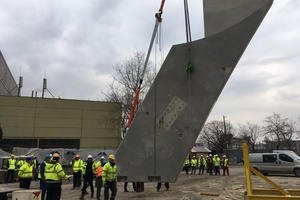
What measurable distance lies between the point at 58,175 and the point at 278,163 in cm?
1856

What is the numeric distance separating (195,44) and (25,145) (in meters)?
34.0

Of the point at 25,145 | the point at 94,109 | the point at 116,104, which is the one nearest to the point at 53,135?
the point at 25,145

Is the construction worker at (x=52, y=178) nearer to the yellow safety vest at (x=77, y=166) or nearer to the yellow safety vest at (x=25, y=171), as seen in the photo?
the yellow safety vest at (x=25, y=171)

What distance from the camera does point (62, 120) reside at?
3456cm

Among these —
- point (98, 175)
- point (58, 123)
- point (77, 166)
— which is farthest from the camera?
point (58, 123)

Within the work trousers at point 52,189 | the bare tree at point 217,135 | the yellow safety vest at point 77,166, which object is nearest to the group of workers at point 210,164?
the yellow safety vest at point 77,166

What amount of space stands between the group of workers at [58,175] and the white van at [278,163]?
47.9 feet

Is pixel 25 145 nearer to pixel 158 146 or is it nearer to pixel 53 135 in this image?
pixel 53 135

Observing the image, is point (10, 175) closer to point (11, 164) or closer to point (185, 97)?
point (11, 164)

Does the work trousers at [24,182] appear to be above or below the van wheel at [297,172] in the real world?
above

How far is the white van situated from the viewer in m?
21.3

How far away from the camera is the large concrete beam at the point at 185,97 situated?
11.0ft

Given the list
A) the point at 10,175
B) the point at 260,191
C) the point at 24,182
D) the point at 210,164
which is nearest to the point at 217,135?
the point at 210,164

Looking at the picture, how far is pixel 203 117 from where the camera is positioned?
335 centimetres
